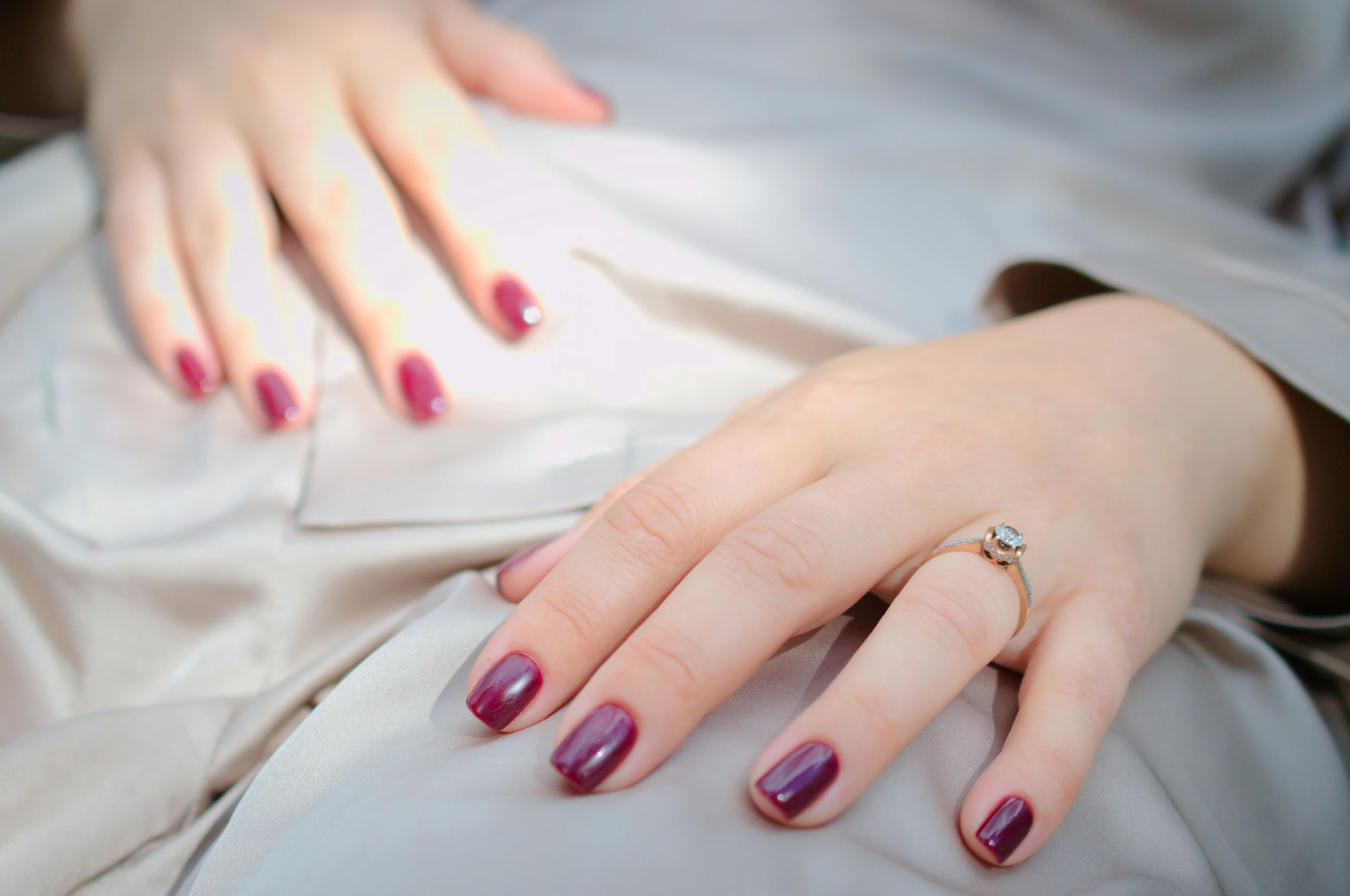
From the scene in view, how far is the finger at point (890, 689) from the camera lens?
0.42m

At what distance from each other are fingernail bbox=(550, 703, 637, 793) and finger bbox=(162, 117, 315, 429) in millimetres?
446

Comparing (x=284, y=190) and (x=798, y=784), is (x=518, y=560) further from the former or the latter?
(x=284, y=190)

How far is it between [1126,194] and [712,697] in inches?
34.3

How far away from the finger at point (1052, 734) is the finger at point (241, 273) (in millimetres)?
607

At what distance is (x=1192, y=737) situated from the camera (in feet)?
1.86

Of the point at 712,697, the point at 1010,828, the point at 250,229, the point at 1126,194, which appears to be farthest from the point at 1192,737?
the point at 250,229

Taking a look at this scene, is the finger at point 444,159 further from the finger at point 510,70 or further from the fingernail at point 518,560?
the fingernail at point 518,560

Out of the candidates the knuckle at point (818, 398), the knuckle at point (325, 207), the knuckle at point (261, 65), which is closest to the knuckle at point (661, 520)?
the knuckle at point (818, 398)

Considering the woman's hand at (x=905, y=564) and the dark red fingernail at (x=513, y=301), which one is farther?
the dark red fingernail at (x=513, y=301)

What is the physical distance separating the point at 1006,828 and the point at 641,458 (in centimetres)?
38

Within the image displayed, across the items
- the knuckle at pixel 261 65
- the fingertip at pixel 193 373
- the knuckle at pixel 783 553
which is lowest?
the fingertip at pixel 193 373

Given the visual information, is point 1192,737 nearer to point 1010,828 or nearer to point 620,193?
point 1010,828

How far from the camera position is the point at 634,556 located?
49 centimetres

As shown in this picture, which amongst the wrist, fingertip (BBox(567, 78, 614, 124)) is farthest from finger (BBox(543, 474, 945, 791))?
fingertip (BBox(567, 78, 614, 124))
